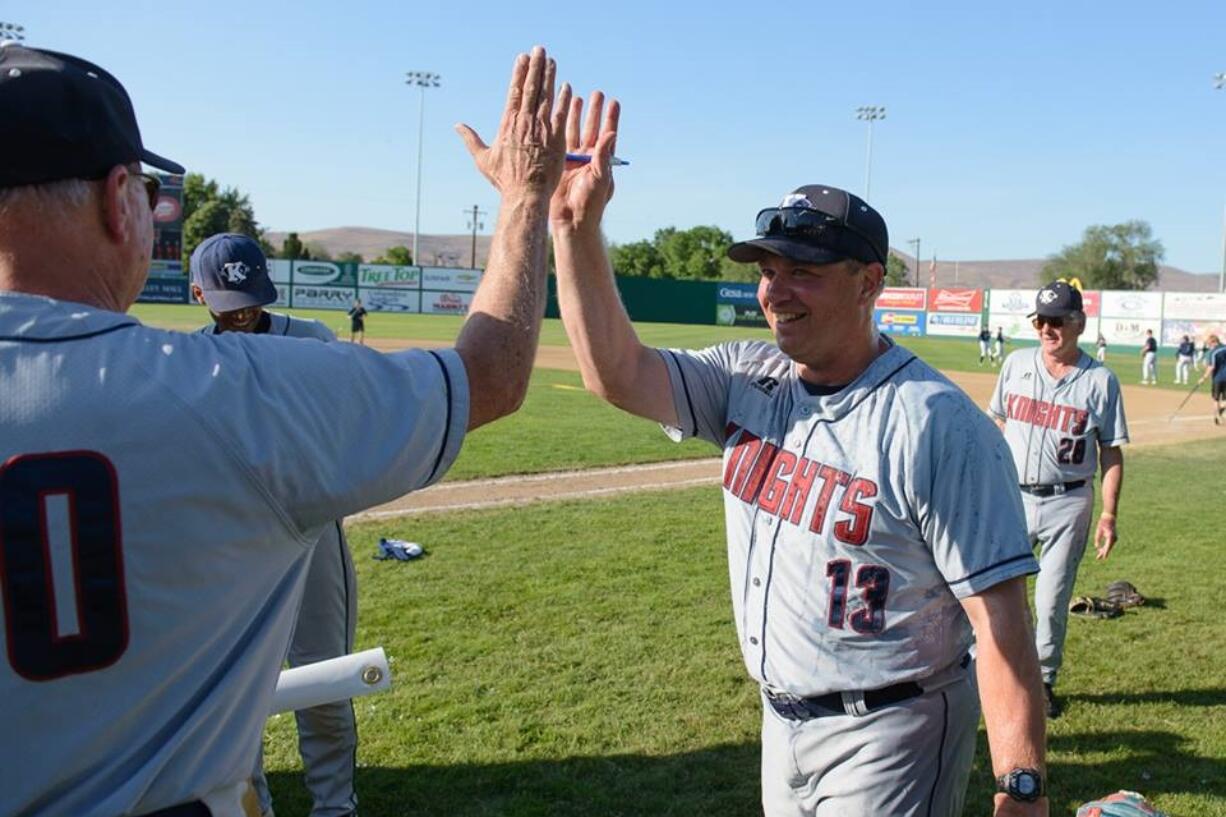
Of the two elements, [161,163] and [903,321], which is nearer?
[161,163]

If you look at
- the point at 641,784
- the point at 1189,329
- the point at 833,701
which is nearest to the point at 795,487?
the point at 833,701

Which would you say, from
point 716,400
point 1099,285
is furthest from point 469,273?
point 1099,285

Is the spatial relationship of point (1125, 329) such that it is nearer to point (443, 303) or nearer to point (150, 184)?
point (443, 303)

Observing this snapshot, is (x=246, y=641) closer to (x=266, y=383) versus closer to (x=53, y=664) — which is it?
(x=53, y=664)

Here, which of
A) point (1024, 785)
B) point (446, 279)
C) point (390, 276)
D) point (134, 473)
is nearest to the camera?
point (134, 473)

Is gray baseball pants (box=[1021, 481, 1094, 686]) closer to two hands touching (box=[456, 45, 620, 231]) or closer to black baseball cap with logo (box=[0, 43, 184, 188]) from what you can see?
two hands touching (box=[456, 45, 620, 231])

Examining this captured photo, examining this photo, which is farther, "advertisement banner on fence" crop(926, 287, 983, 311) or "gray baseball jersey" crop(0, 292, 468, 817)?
"advertisement banner on fence" crop(926, 287, 983, 311)

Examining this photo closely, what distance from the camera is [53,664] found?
139 cm

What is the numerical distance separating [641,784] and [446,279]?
56044mm

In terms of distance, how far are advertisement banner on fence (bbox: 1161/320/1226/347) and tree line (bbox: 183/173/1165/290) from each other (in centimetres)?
4080

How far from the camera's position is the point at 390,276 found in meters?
58.9

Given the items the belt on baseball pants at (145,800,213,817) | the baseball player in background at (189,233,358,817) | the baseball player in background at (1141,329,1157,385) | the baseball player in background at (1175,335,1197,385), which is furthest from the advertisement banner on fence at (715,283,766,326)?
the belt on baseball pants at (145,800,213,817)

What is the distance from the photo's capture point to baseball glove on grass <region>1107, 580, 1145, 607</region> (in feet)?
25.9

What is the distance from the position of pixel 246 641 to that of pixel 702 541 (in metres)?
8.20
